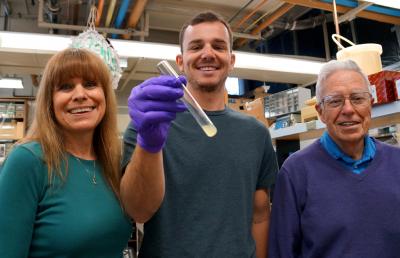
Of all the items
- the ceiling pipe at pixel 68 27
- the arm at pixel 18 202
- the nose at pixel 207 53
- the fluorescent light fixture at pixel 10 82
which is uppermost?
the ceiling pipe at pixel 68 27

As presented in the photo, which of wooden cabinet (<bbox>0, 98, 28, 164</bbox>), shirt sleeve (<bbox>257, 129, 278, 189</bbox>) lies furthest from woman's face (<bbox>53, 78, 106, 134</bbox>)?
wooden cabinet (<bbox>0, 98, 28, 164</bbox>)

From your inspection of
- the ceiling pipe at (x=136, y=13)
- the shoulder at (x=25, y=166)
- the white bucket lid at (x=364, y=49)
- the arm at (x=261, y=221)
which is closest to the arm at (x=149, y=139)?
the shoulder at (x=25, y=166)

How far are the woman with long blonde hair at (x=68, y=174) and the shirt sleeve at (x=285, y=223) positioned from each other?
455 millimetres

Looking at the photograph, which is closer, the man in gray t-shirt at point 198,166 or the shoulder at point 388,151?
the man in gray t-shirt at point 198,166

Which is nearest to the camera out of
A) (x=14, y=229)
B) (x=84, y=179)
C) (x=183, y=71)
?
(x=14, y=229)

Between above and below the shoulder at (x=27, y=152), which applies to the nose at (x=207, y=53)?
above

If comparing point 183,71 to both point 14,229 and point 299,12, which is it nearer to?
point 14,229

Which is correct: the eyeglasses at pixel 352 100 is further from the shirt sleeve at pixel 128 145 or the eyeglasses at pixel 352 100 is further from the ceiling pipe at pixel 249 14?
the ceiling pipe at pixel 249 14

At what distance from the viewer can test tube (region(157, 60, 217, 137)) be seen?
31.9 inches

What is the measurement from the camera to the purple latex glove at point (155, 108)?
0.80m

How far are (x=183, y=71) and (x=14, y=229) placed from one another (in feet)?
2.20

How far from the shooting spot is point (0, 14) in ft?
16.7

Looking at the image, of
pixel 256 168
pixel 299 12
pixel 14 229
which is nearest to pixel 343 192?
pixel 256 168

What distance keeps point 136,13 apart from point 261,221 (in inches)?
127
